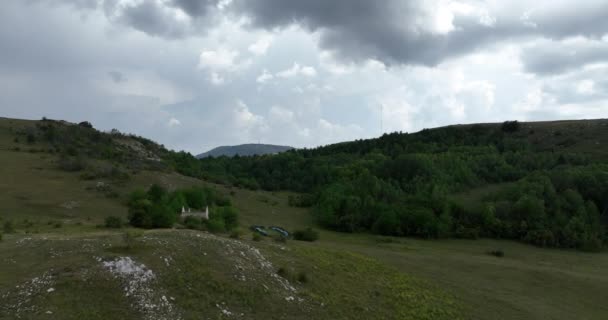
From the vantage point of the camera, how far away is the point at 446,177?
3327 inches

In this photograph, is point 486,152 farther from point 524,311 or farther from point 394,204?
point 524,311

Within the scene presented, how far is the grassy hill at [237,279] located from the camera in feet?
55.3

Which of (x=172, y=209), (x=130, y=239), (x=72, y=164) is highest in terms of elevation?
(x=72, y=164)

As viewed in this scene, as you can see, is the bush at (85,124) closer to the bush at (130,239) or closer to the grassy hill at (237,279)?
the grassy hill at (237,279)

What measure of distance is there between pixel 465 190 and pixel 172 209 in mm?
61160

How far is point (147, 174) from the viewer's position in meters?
71.1

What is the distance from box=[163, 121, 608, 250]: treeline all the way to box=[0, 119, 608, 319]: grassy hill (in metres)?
11.5

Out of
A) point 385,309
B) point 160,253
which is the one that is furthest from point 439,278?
point 160,253

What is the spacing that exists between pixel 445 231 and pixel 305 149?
4548 inches

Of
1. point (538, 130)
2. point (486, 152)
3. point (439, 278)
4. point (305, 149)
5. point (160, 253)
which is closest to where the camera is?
point (160, 253)

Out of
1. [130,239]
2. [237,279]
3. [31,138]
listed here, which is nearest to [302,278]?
[237,279]

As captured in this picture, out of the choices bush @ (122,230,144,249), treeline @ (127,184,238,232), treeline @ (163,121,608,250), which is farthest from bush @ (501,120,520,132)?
bush @ (122,230,144,249)

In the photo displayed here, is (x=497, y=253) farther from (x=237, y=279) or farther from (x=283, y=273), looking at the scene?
(x=237, y=279)

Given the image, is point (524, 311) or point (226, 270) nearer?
point (226, 270)
